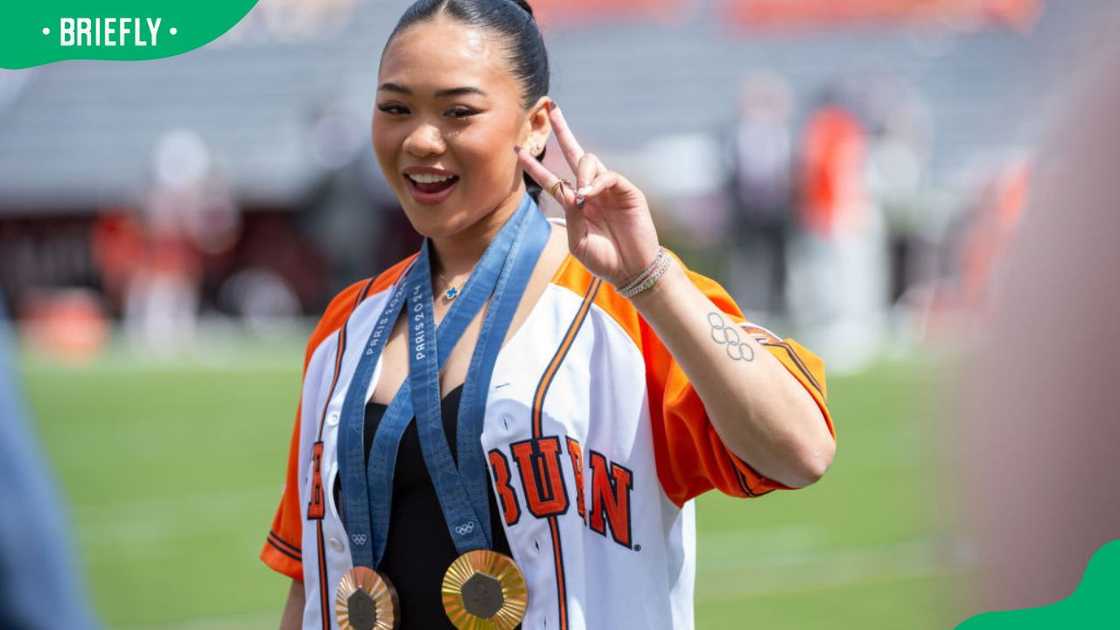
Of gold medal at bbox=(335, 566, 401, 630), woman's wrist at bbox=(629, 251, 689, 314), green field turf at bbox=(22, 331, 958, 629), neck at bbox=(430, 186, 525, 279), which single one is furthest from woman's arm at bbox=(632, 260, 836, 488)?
green field turf at bbox=(22, 331, 958, 629)

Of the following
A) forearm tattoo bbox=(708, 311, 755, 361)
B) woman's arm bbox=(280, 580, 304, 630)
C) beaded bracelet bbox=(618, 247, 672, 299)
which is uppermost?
beaded bracelet bbox=(618, 247, 672, 299)

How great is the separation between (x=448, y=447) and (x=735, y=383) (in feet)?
1.28

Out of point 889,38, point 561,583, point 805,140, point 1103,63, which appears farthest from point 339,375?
point 889,38

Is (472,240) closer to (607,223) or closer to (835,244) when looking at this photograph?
(607,223)

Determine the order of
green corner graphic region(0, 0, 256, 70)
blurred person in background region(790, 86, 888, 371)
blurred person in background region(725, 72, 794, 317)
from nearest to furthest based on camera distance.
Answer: green corner graphic region(0, 0, 256, 70) < blurred person in background region(790, 86, 888, 371) < blurred person in background region(725, 72, 794, 317)

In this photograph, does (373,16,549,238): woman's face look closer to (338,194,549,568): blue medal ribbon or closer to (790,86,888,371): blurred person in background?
(338,194,549,568): blue medal ribbon

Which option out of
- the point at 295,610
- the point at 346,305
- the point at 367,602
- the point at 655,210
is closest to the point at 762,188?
the point at 655,210

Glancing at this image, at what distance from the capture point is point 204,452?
9.40 m

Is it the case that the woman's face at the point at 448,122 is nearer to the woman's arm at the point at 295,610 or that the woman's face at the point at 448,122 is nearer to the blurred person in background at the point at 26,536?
the woman's arm at the point at 295,610

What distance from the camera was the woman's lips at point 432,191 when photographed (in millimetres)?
2043

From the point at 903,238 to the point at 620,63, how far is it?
259 inches

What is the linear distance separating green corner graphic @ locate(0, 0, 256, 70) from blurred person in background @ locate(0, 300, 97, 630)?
270cm

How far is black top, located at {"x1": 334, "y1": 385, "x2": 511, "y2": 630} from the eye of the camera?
1.99m

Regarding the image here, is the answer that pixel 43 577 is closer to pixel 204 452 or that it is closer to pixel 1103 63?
pixel 1103 63
